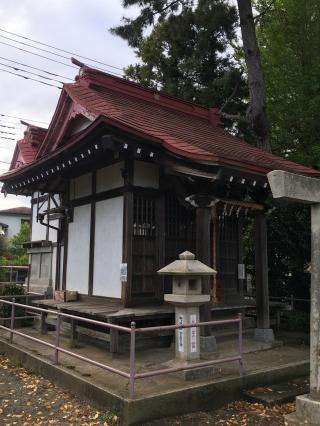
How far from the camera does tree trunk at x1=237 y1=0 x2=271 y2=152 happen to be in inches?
511

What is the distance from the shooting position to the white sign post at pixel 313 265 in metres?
5.02

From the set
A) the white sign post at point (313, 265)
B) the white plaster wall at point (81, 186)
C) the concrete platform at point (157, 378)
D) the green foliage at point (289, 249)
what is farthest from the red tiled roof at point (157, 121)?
the concrete platform at point (157, 378)

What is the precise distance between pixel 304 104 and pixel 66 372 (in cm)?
1109

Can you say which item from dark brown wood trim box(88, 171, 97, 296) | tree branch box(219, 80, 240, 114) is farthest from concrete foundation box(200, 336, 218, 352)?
tree branch box(219, 80, 240, 114)

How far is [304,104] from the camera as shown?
13688 millimetres

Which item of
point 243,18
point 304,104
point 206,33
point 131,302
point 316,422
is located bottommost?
point 316,422

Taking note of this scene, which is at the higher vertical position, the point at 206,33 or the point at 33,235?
the point at 206,33

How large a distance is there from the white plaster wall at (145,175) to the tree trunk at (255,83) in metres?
5.21

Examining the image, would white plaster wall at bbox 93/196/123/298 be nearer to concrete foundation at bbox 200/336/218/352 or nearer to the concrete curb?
concrete foundation at bbox 200/336/218/352

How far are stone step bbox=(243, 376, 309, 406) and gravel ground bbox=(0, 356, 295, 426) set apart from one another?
3.5 inches

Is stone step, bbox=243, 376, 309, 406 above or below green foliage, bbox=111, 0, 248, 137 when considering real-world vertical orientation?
below

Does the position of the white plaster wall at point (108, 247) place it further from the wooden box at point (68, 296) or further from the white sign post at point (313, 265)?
the white sign post at point (313, 265)

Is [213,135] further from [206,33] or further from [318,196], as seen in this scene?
[206,33]

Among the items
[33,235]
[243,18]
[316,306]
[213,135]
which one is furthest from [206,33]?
[316,306]
